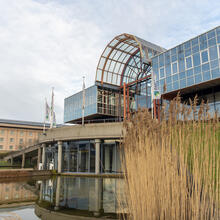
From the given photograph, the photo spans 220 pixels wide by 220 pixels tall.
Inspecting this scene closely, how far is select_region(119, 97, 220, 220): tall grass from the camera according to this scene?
241 centimetres

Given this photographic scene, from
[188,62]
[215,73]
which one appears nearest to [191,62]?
[188,62]

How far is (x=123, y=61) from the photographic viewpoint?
28.8 metres

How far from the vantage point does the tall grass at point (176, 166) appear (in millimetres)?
Result: 2414

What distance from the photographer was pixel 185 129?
257 cm

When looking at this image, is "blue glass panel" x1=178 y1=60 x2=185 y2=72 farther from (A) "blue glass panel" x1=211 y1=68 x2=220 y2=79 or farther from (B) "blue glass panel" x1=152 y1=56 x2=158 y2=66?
(B) "blue glass panel" x1=152 y1=56 x2=158 y2=66

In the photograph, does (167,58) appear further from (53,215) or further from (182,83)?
(53,215)

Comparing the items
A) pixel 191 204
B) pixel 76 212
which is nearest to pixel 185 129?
pixel 191 204

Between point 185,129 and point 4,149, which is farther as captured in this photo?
point 4,149

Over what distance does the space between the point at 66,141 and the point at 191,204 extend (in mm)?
17487

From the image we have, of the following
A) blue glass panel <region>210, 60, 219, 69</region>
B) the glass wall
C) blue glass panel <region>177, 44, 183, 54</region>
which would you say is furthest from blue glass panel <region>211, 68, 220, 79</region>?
the glass wall

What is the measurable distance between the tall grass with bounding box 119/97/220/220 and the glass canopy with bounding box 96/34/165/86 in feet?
75.0

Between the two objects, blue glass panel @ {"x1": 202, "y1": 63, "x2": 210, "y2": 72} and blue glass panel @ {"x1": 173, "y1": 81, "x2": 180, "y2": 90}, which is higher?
blue glass panel @ {"x1": 202, "y1": 63, "x2": 210, "y2": 72}

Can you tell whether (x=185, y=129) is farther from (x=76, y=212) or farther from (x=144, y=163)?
(x=76, y=212)

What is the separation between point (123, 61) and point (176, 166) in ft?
89.3
